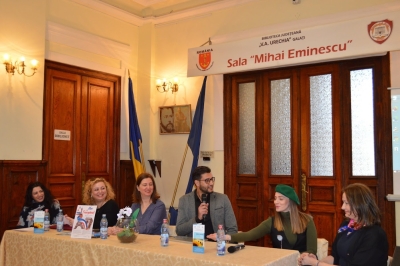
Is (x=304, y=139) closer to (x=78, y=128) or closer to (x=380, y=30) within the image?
(x=380, y=30)

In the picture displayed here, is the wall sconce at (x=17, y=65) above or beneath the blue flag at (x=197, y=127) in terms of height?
above

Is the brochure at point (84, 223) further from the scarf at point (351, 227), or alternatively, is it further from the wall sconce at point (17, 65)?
the wall sconce at point (17, 65)

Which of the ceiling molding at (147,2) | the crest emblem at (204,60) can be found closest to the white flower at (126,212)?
the crest emblem at (204,60)

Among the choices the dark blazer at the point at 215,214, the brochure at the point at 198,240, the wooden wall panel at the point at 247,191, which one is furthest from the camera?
the wooden wall panel at the point at 247,191

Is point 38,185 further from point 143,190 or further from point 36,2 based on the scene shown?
Answer: point 36,2

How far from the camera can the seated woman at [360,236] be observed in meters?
2.95

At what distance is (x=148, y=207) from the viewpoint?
432cm

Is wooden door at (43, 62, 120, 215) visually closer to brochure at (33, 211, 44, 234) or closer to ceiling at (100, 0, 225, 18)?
ceiling at (100, 0, 225, 18)

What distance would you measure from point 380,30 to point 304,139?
173cm

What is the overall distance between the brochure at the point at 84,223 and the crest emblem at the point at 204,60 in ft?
10.6

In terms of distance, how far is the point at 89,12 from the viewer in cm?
694

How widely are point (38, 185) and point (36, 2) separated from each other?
8.38 feet

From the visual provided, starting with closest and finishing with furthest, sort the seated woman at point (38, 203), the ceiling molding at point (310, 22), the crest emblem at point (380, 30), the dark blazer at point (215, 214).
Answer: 1. the dark blazer at point (215, 214)
2. the seated woman at point (38, 203)
3. the crest emblem at point (380, 30)
4. the ceiling molding at point (310, 22)

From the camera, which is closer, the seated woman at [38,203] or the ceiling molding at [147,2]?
the seated woman at [38,203]
